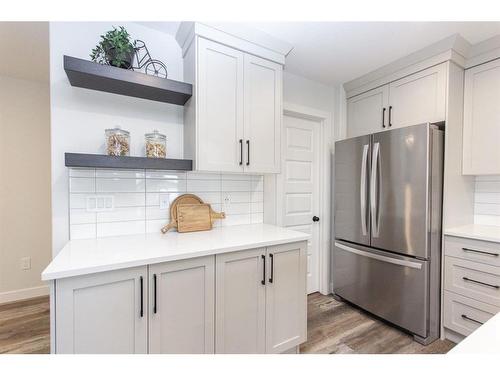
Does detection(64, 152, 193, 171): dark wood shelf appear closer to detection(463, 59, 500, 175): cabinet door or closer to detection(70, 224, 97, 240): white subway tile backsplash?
detection(70, 224, 97, 240): white subway tile backsplash

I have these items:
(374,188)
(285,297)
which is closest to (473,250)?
(374,188)

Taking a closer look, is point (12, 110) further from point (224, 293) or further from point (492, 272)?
point (492, 272)

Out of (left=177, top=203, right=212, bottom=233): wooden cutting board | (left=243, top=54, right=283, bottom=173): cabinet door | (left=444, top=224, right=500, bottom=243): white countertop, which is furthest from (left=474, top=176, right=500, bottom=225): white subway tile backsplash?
(left=177, top=203, right=212, bottom=233): wooden cutting board

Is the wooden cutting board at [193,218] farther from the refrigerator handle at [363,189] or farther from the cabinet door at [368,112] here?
the cabinet door at [368,112]

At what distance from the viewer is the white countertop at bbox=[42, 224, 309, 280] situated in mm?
1127

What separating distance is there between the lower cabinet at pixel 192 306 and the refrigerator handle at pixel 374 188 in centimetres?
83

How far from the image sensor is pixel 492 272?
1705 millimetres

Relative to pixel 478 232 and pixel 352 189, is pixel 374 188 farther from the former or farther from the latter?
pixel 478 232

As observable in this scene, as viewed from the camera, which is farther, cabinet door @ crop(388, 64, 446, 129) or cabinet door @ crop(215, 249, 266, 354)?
cabinet door @ crop(388, 64, 446, 129)

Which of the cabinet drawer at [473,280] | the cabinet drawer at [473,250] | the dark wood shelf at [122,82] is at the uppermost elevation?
the dark wood shelf at [122,82]

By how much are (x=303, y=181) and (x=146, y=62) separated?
1.82 m

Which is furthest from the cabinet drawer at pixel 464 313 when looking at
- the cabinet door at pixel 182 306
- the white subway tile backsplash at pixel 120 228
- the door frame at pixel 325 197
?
the white subway tile backsplash at pixel 120 228

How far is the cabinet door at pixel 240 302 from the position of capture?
4.75 feet

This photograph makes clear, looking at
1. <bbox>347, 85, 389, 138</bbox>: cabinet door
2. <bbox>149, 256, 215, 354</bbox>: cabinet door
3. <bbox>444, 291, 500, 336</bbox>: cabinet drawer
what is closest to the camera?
<bbox>149, 256, 215, 354</bbox>: cabinet door
